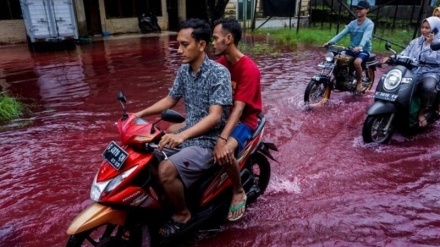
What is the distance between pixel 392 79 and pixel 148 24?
16215mm

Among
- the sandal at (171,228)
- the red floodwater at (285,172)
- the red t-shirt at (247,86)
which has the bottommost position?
the red floodwater at (285,172)

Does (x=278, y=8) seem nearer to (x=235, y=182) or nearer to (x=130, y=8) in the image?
(x=130, y=8)

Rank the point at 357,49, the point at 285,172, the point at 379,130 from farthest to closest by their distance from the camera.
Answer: the point at 357,49, the point at 379,130, the point at 285,172

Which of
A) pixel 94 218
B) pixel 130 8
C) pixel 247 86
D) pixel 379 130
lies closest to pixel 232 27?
pixel 247 86

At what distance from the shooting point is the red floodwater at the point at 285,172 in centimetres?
328

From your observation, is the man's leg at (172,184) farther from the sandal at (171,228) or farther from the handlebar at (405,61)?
the handlebar at (405,61)

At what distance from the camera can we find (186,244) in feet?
10.2

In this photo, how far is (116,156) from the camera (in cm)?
239

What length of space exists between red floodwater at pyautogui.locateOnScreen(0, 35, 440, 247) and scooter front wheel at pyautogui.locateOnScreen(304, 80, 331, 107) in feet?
0.63

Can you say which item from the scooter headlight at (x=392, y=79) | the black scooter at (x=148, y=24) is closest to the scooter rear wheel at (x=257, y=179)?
the scooter headlight at (x=392, y=79)

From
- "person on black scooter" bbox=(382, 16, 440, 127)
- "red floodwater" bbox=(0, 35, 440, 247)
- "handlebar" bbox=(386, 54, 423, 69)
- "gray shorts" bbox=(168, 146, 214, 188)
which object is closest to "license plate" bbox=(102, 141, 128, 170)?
"gray shorts" bbox=(168, 146, 214, 188)

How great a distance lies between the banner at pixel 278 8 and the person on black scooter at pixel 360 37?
46.1 ft

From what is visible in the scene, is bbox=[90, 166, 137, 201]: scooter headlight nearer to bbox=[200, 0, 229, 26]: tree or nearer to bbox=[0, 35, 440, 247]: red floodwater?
bbox=[0, 35, 440, 247]: red floodwater

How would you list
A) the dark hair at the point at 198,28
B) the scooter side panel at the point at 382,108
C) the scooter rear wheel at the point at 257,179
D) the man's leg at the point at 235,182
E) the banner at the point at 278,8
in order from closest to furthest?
the dark hair at the point at 198,28 < the man's leg at the point at 235,182 < the scooter rear wheel at the point at 257,179 < the scooter side panel at the point at 382,108 < the banner at the point at 278,8
